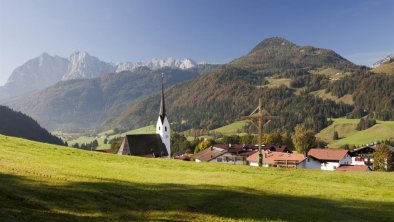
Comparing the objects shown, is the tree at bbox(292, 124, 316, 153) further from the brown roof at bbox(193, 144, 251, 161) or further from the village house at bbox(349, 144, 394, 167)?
the brown roof at bbox(193, 144, 251, 161)

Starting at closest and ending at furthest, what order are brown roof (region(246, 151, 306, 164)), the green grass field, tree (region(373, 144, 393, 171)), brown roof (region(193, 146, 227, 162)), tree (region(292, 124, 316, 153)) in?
the green grass field
brown roof (region(246, 151, 306, 164))
tree (region(373, 144, 393, 171))
brown roof (region(193, 146, 227, 162))
tree (region(292, 124, 316, 153))

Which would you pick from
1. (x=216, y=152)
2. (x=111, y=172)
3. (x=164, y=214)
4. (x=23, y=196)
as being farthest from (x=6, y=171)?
(x=216, y=152)

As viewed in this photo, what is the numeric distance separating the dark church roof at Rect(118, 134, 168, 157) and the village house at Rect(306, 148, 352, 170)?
70.5 metres

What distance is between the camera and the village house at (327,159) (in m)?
156

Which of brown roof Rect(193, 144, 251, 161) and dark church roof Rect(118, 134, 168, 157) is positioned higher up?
dark church roof Rect(118, 134, 168, 157)

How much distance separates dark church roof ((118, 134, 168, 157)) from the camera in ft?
340

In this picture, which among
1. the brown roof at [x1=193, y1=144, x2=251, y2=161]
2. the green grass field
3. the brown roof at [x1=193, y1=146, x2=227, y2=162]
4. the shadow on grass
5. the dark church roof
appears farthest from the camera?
the brown roof at [x1=193, y1=144, x2=251, y2=161]

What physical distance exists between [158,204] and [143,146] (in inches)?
3153

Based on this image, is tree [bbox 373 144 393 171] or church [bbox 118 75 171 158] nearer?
church [bbox 118 75 171 158]

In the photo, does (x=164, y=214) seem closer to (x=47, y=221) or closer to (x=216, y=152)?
(x=47, y=221)

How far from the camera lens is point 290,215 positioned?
2759 cm

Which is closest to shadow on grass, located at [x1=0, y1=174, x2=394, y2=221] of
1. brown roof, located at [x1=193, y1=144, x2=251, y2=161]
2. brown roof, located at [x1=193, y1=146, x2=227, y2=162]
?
brown roof, located at [x1=193, y1=144, x2=251, y2=161]

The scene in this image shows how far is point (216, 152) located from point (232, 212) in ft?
465

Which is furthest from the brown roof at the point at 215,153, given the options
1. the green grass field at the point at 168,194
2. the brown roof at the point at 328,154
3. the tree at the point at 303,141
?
the green grass field at the point at 168,194
